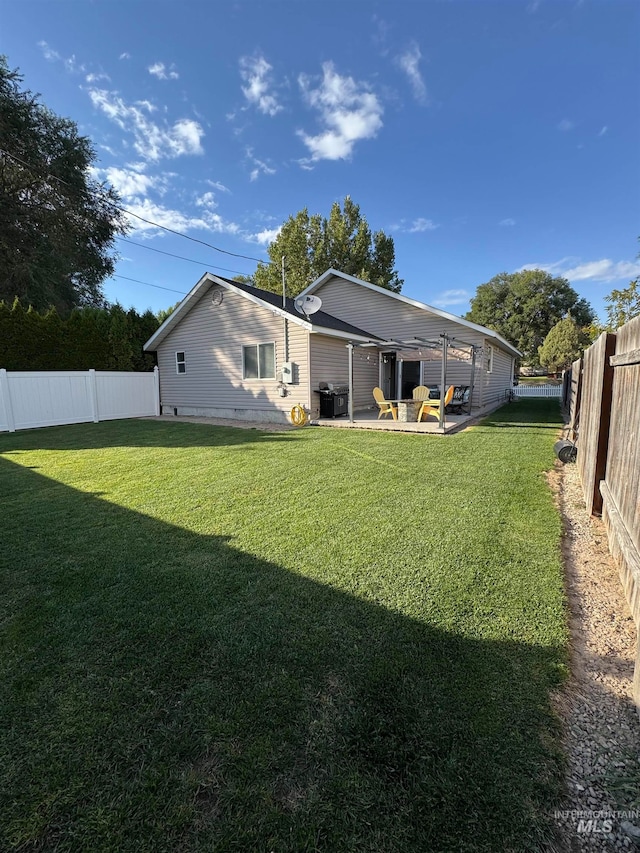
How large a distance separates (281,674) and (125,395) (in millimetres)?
13629

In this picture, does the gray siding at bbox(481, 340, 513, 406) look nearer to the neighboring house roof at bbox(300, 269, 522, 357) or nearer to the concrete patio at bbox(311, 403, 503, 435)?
the neighboring house roof at bbox(300, 269, 522, 357)

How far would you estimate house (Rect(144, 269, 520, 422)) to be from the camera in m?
11.1

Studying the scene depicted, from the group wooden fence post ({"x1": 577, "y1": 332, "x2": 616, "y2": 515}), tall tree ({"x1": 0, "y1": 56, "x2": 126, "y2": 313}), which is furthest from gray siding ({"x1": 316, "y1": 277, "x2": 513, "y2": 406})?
tall tree ({"x1": 0, "y1": 56, "x2": 126, "y2": 313})

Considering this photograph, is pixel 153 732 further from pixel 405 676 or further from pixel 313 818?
pixel 405 676

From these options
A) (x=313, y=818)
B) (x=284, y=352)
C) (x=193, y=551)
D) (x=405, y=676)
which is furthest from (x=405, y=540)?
(x=284, y=352)

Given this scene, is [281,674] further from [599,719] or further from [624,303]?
[624,303]

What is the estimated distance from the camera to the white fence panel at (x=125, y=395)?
12617 mm

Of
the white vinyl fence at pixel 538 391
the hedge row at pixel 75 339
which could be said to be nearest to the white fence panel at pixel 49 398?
the hedge row at pixel 75 339

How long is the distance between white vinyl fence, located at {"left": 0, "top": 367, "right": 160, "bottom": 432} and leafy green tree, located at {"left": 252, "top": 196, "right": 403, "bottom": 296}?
16.5 meters

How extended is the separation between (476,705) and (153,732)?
4.68 feet

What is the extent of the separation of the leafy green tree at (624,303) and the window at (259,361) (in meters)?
15.1

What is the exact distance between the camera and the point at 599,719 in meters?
1.70

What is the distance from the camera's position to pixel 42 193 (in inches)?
723

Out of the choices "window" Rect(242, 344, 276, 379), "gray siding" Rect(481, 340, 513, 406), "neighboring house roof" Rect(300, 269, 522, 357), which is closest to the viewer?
"window" Rect(242, 344, 276, 379)
